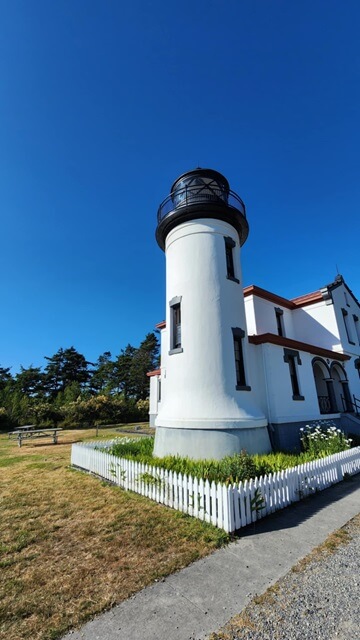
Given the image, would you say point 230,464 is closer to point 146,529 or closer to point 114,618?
point 146,529

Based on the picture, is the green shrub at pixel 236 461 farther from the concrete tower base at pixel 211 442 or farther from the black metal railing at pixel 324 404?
the black metal railing at pixel 324 404

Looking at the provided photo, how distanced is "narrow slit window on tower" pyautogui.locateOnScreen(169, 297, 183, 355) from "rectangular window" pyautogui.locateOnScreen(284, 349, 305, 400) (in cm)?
537

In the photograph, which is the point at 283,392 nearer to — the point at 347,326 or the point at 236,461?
the point at 236,461

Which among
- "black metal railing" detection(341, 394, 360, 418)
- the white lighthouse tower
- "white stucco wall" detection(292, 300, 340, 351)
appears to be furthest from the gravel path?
"white stucco wall" detection(292, 300, 340, 351)

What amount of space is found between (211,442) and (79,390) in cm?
3427

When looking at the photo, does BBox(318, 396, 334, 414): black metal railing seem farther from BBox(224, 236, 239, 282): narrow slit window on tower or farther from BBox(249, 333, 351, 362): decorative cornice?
BBox(224, 236, 239, 282): narrow slit window on tower

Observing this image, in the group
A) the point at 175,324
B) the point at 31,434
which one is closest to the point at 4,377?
the point at 31,434

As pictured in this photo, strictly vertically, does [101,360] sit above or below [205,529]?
above

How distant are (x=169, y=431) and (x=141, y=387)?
45944 mm

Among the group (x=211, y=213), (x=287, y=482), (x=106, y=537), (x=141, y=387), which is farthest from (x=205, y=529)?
(x=141, y=387)

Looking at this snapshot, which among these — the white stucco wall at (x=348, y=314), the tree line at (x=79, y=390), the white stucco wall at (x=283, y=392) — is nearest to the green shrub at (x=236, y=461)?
the white stucco wall at (x=283, y=392)

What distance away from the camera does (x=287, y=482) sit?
7.17 meters

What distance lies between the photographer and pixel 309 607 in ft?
11.7

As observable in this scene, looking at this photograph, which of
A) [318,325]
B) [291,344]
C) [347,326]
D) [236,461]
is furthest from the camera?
[347,326]
